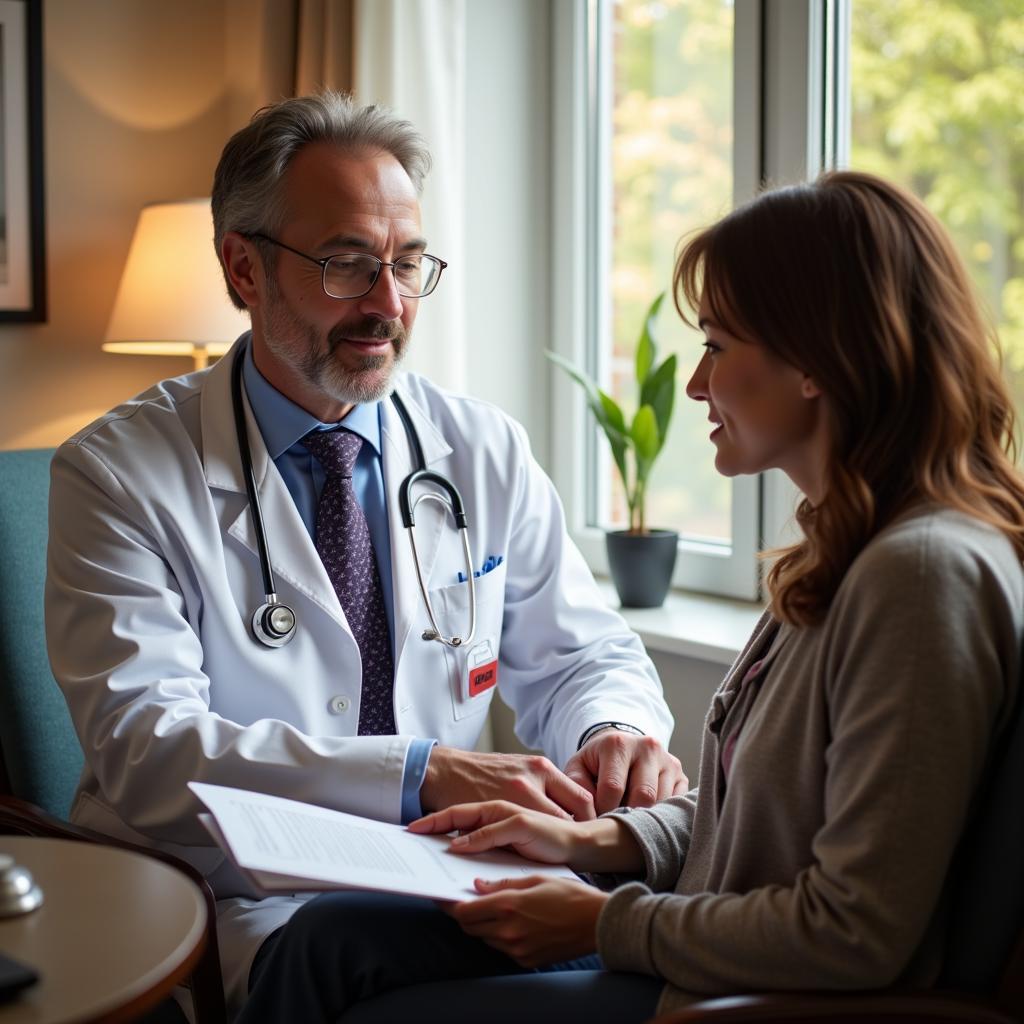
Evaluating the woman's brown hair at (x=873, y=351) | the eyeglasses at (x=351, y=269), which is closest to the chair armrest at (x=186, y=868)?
the woman's brown hair at (x=873, y=351)

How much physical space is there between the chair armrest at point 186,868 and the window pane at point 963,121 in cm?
143

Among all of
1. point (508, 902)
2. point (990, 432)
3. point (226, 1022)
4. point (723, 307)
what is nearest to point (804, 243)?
point (723, 307)

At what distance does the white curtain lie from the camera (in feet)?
8.00

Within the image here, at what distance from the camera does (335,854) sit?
1.16 m

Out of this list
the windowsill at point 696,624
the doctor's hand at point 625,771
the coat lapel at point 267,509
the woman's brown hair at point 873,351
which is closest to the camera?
the woman's brown hair at point 873,351

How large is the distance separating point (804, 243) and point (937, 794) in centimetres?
48

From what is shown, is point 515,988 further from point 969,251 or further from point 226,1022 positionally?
point 969,251

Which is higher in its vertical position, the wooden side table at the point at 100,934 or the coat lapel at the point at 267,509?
the coat lapel at the point at 267,509

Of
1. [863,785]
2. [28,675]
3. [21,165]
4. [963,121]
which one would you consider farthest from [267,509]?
[21,165]

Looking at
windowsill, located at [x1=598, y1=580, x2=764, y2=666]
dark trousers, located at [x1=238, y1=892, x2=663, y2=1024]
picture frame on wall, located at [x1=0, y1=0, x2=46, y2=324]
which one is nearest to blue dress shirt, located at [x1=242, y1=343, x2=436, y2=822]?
dark trousers, located at [x1=238, y1=892, x2=663, y2=1024]

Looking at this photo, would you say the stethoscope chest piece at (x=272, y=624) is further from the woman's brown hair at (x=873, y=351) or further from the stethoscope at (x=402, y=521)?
the woman's brown hair at (x=873, y=351)

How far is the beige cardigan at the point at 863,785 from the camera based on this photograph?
0.94 m

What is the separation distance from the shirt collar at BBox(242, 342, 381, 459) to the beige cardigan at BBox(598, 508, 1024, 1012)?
896 millimetres

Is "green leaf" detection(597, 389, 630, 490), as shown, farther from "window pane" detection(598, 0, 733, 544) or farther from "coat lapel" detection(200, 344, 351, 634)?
"coat lapel" detection(200, 344, 351, 634)
